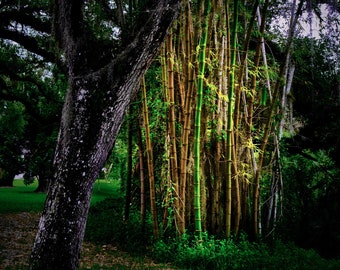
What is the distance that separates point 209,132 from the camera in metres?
5.91

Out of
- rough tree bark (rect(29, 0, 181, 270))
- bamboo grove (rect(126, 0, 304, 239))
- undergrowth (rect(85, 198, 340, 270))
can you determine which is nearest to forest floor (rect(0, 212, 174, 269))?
undergrowth (rect(85, 198, 340, 270))

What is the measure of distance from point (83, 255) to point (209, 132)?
8.70ft

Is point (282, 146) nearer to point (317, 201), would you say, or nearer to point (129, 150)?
point (317, 201)

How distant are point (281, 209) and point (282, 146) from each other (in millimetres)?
1080

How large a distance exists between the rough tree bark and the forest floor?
59.1 inches

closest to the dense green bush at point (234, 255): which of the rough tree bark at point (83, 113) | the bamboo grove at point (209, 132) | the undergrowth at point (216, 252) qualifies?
the undergrowth at point (216, 252)

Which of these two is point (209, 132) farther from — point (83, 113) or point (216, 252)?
point (83, 113)

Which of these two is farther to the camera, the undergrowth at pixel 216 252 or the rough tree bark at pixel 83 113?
the undergrowth at pixel 216 252

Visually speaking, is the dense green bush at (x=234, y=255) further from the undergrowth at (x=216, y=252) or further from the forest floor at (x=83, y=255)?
the forest floor at (x=83, y=255)

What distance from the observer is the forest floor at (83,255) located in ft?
15.1

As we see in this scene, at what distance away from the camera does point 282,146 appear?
6.42 m

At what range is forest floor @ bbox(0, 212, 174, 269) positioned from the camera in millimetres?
4602

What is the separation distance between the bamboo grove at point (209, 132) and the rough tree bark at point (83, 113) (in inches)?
75.6

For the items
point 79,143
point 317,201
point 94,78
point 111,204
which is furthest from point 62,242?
point 111,204
